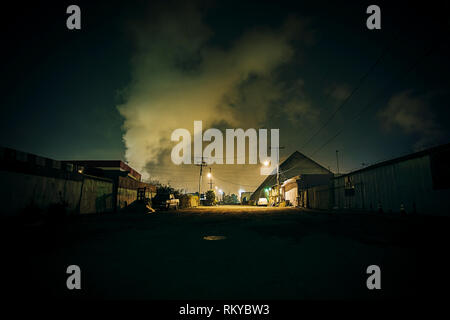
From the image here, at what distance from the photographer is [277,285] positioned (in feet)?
9.61

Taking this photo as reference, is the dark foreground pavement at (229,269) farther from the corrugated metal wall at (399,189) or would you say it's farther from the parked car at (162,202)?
the parked car at (162,202)

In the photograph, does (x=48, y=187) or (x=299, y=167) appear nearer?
(x=48, y=187)

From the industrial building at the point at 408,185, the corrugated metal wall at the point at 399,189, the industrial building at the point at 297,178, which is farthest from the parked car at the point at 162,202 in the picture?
the industrial building at the point at 408,185

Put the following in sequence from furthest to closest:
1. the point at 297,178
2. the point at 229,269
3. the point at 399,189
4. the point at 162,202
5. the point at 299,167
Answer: the point at 299,167 → the point at 297,178 → the point at 162,202 → the point at 399,189 → the point at 229,269

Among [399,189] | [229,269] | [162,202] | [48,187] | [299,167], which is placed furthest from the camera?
[299,167]

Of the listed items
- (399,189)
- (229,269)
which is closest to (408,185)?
(399,189)

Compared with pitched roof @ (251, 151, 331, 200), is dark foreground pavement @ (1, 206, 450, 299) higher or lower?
lower

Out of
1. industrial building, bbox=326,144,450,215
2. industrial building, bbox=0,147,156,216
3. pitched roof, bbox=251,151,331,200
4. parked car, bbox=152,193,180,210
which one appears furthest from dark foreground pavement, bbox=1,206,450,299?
pitched roof, bbox=251,151,331,200

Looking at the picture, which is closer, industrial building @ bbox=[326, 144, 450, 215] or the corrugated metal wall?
industrial building @ bbox=[326, 144, 450, 215]

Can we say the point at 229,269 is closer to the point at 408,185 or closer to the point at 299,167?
the point at 408,185

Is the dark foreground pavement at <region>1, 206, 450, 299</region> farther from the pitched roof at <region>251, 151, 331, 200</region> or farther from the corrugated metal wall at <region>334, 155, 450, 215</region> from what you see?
the pitched roof at <region>251, 151, 331, 200</region>

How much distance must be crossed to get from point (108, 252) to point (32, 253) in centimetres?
183
